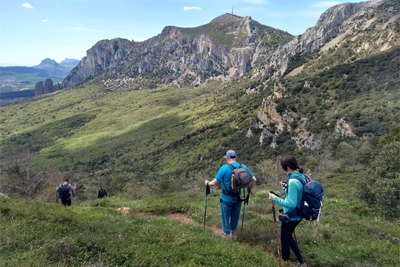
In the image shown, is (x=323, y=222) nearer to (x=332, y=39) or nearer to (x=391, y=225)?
(x=391, y=225)

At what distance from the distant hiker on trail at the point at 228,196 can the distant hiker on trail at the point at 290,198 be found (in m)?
1.22

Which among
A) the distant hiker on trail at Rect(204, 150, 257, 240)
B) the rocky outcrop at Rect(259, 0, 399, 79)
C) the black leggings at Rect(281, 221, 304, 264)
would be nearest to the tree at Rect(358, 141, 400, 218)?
the black leggings at Rect(281, 221, 304, 264)

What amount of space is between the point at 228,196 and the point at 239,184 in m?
0.57

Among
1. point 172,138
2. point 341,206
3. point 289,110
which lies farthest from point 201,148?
point 341,206

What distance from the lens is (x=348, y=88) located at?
52.9 meters

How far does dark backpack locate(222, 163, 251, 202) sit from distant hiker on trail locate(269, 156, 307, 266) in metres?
0.82

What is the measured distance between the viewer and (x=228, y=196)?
571 centimetres

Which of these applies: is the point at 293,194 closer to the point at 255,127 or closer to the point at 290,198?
the point at 290,198

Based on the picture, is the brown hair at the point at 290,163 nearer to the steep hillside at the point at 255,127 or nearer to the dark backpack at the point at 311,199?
the dark backpack at the point at 311,199

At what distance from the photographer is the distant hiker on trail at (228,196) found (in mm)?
5609

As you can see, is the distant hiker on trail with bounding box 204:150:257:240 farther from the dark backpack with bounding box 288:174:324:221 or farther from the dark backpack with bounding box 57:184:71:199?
the dark backpack with bounding box 57:184:71:199

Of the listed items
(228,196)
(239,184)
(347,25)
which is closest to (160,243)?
(228,196)

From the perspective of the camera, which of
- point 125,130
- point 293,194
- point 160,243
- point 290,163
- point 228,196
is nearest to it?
point 293,194

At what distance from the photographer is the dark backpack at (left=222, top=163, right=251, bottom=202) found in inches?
211
